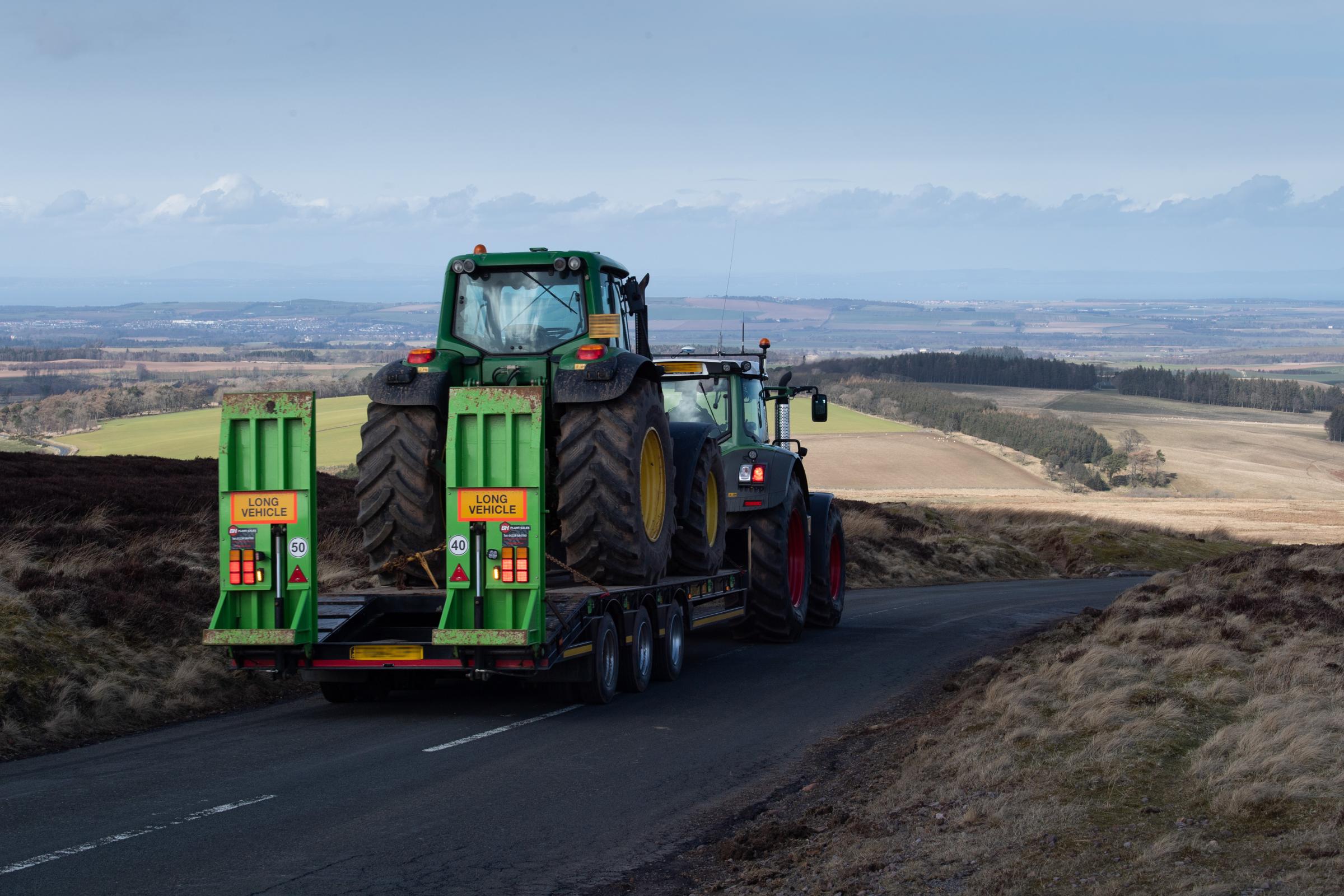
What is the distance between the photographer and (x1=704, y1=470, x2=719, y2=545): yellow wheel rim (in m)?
15.5

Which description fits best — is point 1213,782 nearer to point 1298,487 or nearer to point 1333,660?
point 1333,660

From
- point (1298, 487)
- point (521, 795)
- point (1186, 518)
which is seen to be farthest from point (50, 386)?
point (521, 795)

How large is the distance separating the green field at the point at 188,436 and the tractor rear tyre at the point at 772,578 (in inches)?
1338

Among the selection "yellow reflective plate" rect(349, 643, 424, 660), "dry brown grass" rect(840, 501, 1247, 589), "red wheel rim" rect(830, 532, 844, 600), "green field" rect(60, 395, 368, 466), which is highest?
"yellow reflective plate" rect(349, 643, 424, 660)

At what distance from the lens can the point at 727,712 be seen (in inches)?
480

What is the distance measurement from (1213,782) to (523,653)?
17.4ft

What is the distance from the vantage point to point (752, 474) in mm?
17234

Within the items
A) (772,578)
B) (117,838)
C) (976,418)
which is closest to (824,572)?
(772,578)

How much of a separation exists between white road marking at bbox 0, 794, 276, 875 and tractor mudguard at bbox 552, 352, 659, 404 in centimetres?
472

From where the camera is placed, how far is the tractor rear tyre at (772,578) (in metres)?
17.4

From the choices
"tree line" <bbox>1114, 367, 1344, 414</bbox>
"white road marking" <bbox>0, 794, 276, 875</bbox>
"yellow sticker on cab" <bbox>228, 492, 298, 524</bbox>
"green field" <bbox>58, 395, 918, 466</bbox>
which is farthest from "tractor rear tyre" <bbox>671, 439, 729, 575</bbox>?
"tree line" <bbox>1114, 367, 1344, 414</bbox>

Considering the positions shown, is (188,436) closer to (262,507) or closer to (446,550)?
(262,507)

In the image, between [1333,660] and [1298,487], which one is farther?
[1298,487]

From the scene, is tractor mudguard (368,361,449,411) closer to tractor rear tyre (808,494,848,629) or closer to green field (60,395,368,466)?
tractor rear tyre (808,494,848,629)
